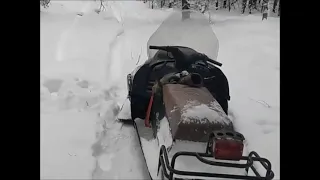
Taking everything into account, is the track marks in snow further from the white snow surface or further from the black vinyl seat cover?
the white snow surface

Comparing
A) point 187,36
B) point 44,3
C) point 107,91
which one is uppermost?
point 44,3

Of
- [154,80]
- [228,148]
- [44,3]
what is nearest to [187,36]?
[154,80]

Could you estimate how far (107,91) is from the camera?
6.59 m

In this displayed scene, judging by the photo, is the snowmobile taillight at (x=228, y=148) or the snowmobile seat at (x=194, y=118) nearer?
the snowmobile taillight at (x=228, y=148)

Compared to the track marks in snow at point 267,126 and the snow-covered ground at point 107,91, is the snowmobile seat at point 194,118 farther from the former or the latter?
the track marks in snow at point 267,126

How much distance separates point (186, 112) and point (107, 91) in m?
3.60

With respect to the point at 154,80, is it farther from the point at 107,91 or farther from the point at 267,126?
the point at 107,91

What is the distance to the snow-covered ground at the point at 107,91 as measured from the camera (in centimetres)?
399

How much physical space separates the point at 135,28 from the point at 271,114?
10.7m

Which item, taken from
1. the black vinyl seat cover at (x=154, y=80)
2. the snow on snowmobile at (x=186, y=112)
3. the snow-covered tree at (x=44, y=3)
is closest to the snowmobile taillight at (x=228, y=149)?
the snow on snowmobile at (x=186, y=112)

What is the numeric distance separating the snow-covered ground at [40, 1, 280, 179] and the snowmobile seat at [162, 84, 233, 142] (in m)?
0.84

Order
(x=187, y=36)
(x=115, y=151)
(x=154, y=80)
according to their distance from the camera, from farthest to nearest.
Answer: (x=187, y=36), (x=154, y=80), (x=115, y=151)

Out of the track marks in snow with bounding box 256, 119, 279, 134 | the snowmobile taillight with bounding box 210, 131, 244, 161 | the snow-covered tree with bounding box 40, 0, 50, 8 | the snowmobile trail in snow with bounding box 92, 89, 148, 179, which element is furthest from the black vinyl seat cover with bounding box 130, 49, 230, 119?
the snow-covered tree with bounding box 40, 0, 50, 8
